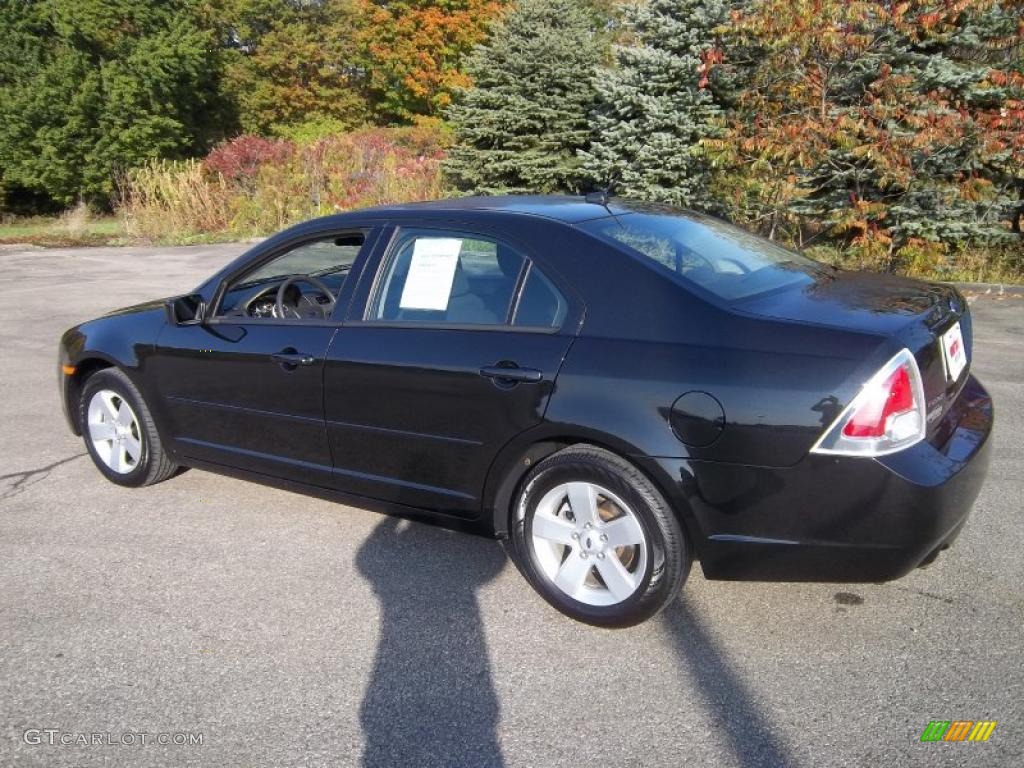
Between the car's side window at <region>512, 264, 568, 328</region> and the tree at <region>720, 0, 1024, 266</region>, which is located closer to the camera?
the car's side window at <region>512, 264, 568, 328</region>

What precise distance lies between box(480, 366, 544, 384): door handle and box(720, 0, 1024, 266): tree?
8.93 m

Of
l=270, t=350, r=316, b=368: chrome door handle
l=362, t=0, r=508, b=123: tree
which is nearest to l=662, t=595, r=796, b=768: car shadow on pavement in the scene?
l=270, t=350, r=316, b=368: chrome door handle

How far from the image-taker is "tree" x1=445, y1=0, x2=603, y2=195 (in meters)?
17.4

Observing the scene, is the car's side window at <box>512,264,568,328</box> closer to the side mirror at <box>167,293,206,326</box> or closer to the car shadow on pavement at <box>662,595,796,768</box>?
the car shadow on pavement at <box>662,595,796,768</box>

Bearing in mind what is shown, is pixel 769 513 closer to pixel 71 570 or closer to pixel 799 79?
pixel 71 570

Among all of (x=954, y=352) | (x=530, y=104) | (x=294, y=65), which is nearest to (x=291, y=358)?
(x=954, y=352)

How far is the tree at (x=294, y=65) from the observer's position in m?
40.5

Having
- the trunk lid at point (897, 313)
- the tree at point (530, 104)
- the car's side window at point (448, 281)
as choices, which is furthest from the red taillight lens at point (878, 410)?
the tree at point (530, 104)

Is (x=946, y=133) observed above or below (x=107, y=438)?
above

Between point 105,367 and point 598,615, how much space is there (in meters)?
3.24

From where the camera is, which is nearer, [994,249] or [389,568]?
[389,568]

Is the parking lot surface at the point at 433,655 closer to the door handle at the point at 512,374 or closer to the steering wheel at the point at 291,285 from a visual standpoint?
the door handle at the point at 512,374

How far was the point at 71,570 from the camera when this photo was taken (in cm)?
380

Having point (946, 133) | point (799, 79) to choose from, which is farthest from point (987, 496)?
point (799, 79)
